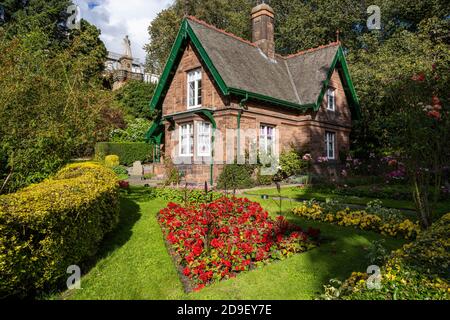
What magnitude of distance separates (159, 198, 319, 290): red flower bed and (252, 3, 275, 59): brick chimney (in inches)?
640

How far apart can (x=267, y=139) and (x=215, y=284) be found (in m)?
13.5

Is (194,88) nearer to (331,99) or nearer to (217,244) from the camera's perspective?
(331,99)

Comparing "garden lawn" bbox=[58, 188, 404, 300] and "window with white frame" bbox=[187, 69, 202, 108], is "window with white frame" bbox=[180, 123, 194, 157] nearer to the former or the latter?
"window with white frame" bbox=[187, 69, 202, 108]

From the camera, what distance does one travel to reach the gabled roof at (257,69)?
15625 millimetres

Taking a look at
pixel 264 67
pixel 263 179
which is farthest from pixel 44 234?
pixel 264 67

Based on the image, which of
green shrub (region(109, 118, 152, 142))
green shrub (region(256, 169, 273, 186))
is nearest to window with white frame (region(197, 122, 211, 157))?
green shrub (region(256, 169, 273, 186))

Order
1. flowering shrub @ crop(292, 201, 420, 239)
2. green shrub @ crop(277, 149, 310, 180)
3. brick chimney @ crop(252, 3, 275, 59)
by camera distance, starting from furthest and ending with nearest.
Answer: brick chimney @ crop(252, 3, 275, 59) → green shrub @ crop(277, 149, 310, 180) → flowering shrub @ crop(292, 201, 420, 239)

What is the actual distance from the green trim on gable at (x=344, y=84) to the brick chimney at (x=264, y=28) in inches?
169

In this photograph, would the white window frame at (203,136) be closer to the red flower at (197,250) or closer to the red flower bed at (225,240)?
the red flower bed at (225,240)

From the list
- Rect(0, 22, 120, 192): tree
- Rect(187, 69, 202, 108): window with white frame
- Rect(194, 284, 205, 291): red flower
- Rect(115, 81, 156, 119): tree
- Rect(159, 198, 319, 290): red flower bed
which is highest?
Rect(115, 81, 156, 119): tree

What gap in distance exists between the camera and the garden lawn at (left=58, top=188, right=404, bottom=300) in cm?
421

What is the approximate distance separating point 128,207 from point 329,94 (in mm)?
16506

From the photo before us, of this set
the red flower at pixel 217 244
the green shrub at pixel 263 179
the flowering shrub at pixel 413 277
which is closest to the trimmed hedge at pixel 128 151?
the green shrub at pixel 263 179

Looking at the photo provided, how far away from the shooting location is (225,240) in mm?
5883
